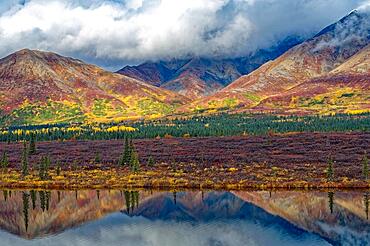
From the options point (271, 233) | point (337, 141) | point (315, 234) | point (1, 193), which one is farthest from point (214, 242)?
point (337, 141)

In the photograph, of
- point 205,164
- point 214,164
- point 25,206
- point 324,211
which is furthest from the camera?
point 205,164

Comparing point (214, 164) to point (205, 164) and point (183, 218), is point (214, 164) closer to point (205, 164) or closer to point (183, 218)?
point (205, 164)

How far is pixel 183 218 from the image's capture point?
265 ft

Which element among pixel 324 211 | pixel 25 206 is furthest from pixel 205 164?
pixel 324 211

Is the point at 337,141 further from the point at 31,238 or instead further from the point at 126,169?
the point at 31,238

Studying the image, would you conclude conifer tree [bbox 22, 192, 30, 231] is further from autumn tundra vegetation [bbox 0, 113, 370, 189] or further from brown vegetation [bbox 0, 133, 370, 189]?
brown vegetation [bbox 0, 133, 370, 189]

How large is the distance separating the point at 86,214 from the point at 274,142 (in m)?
87.9

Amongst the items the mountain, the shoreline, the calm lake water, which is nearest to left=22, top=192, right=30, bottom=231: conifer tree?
the calm lake water

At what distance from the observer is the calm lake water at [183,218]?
2559 inches

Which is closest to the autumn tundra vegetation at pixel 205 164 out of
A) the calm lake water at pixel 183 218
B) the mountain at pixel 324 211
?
the calm lake water at pixel 183 218

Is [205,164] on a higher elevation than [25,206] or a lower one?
higher

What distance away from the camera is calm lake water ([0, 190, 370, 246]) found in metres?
65.0

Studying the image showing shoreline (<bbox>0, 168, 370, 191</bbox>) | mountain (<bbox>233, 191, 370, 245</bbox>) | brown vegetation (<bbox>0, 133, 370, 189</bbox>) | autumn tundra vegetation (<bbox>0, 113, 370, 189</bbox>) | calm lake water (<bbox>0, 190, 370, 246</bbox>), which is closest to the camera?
calm lake water (<bbox>0, 190, 370, 246</bbox>)

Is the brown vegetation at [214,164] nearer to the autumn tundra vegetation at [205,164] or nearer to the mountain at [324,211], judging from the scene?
the autumn tundra vegetation at [205,164]
